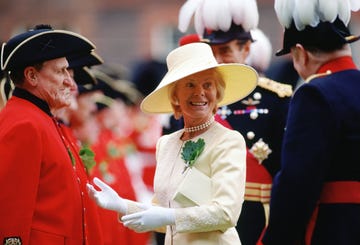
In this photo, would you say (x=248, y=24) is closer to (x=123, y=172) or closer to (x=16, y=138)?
(x=16, y=138)

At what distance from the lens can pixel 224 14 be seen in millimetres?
7098

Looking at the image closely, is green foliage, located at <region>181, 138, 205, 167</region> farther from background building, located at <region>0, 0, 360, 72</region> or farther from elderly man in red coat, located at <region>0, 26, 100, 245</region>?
background building, located at <region>0, 0, 360, 72</region>

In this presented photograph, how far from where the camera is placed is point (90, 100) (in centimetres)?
979

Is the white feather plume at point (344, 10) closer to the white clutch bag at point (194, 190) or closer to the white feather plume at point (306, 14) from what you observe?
the white feather plume at point (306, 14)

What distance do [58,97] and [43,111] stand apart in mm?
149

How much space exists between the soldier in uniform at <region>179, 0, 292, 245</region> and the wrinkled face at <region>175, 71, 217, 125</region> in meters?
1.26

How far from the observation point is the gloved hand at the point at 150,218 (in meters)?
5.30

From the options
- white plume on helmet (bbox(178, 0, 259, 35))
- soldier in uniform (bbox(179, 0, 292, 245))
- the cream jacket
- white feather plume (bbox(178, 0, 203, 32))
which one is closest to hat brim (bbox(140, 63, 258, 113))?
the cream jacket

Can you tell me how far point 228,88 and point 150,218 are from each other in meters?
1.05

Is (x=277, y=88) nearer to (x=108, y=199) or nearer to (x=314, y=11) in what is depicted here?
(x=314, y=11)

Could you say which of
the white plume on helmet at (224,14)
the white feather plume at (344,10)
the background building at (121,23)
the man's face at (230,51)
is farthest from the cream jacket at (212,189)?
the background building at (121,23)

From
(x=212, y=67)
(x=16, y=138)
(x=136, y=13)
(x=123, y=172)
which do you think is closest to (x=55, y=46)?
(x=16, y=138)

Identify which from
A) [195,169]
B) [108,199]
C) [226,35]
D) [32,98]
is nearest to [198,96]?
[195,169]

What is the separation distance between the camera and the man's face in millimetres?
7074
